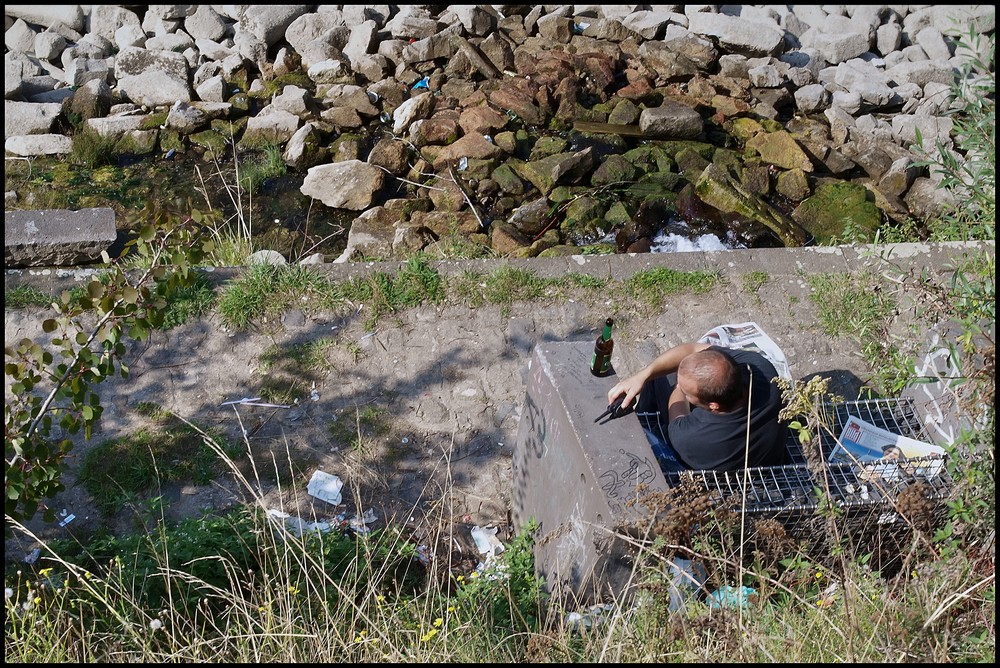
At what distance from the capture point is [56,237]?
616 centimetres

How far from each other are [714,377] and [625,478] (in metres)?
0.74

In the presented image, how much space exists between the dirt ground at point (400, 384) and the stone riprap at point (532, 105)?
6.56 ft

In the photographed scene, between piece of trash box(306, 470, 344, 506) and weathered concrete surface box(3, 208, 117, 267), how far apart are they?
112 inches

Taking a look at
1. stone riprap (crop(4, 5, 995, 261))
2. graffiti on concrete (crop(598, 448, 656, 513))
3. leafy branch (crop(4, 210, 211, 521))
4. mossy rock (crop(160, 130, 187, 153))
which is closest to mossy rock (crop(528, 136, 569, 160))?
stone riprap (crop(4, 5, 995, 261))

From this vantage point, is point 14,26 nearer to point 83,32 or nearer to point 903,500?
point 83,32

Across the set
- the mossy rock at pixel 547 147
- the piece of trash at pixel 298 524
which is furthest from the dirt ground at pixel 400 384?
the mossy rock at pixel 547 147

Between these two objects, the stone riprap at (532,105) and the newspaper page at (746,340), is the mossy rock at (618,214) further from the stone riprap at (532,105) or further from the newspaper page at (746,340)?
the newspaper page at (746,340)

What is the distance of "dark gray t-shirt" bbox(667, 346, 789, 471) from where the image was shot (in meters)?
3.81

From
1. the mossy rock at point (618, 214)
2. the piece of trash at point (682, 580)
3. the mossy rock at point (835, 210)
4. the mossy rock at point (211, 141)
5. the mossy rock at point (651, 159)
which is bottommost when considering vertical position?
the mossy rock at point (835, 210)

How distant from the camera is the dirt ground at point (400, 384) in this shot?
15.6 feet

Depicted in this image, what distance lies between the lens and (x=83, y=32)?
11.0 metres

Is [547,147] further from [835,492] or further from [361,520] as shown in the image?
[835,492]

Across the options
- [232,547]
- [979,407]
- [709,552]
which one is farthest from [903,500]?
[232,547]

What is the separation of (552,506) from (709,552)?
0.96m
